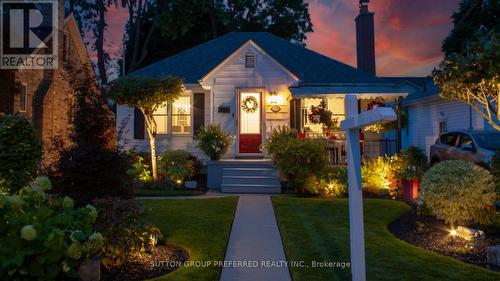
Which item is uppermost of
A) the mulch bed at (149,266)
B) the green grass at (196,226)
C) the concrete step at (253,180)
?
the concrete step at (253,180)

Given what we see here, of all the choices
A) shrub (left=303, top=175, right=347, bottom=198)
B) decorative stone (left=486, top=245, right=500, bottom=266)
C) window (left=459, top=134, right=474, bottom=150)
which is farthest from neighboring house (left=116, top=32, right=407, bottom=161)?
decorative stone (left=486, top=245, right=500, bottom=266)

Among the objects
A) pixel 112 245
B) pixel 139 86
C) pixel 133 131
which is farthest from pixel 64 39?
pixel 112 245

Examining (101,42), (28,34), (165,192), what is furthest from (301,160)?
(101,42)

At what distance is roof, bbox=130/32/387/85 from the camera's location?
16.1 m

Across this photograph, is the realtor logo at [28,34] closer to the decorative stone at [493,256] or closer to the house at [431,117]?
the house at [431,117]

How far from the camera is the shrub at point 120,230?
4.92 metres

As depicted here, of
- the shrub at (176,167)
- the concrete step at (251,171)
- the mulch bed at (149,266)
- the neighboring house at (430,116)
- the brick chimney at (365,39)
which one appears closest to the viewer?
the mulch bed at (149,266)

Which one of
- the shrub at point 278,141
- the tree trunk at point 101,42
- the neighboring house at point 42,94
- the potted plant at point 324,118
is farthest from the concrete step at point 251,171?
the tree trunk at point 101,42

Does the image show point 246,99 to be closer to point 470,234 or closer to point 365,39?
point 470,234

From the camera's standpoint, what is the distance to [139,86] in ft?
41.3

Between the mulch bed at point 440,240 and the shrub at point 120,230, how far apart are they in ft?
14.3

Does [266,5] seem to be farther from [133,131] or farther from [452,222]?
[452,222]

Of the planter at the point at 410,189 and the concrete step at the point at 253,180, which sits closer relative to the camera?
the planter at the point at 410,189

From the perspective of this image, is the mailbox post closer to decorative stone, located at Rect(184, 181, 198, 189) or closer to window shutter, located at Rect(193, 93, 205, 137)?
decorative stone, located at Rect(184, 181, 198, 189)
